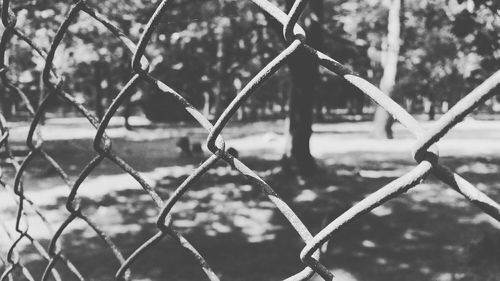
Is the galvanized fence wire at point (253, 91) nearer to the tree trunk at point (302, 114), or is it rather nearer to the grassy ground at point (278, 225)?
the grassy ground at point (278, 225)

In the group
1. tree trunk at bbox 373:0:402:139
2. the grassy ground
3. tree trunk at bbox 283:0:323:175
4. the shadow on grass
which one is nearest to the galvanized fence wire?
the shadow on grass

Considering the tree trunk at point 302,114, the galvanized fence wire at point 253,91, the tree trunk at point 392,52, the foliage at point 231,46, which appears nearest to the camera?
the galvanized fence wire at point 253,91

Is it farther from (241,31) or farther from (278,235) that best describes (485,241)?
(241,31)

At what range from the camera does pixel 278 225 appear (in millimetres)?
7027

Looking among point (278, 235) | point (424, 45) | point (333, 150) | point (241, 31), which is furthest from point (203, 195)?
point (424, 45)

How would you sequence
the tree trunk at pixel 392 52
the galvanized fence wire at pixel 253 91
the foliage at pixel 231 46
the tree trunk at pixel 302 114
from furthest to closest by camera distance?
1. the tree trunk at pixel 392 52
2. the tree trunk at pixel 302 114
3. the foliage at pixel 231 46
4. the galvanized fence wire at pixel 253 91

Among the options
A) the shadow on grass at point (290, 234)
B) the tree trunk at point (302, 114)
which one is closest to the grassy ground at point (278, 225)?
the shadow on grass at point (290, 234)

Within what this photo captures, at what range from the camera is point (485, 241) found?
512cm

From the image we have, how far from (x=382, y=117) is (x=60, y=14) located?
42.8 ft

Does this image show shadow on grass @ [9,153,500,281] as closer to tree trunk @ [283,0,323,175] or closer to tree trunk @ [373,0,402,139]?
tree trunk @ [283,0,323,175]

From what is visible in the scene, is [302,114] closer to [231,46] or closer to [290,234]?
[290,234]

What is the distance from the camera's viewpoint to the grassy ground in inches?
211

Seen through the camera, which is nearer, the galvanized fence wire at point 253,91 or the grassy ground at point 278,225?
the galvanized fence wire at point 253,91

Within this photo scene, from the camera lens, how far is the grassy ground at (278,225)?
5371 mm
